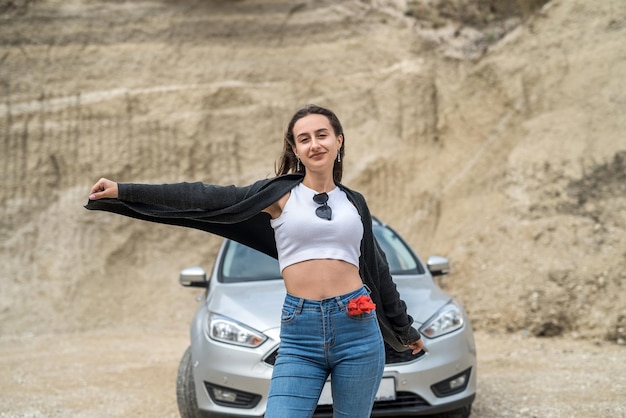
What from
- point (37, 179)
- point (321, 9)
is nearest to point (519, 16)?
point (321, 9)

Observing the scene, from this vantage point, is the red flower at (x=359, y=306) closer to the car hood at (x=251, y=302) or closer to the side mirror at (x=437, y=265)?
the car hood at (x=251, y=302)

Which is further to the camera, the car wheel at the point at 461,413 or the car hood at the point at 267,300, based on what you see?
the car wheel at the point at 461,413

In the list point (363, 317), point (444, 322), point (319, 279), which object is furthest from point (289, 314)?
point (444, 322)

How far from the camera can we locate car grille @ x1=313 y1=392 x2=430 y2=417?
15.1ft

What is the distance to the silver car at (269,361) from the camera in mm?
4633

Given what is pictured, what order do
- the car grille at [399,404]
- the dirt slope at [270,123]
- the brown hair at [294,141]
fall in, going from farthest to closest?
the dirt slope at [270,123], the car grille at [399,404], the brown hair at [294,141]

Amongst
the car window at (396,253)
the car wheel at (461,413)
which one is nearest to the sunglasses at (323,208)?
the car wheel at (461,413)

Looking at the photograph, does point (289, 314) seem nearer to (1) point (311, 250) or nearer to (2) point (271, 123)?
(1) point (311, 250)

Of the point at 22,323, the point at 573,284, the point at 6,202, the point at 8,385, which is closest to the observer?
the point at 8,385

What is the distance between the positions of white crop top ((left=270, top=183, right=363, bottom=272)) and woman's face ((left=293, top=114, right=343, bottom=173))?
0.41 feet

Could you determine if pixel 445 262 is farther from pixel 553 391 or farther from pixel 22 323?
pixel 22 323

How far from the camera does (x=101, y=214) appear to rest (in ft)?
45.3

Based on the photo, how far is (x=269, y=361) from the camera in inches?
184

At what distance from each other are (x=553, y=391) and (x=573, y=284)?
383cm
